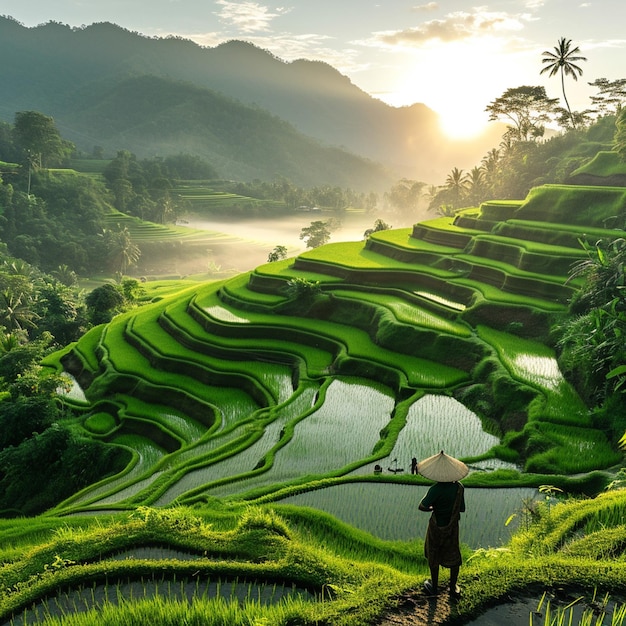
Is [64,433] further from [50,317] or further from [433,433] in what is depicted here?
[50,317]

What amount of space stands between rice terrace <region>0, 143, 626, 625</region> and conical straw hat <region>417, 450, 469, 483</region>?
42.4 inches

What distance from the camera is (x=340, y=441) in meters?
10.5

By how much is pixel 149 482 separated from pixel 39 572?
4988mm

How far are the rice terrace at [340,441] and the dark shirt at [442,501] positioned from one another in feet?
2.43

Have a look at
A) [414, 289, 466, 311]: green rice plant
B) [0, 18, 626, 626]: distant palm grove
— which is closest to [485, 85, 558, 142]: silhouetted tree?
[0, 18, 626, 626]: distant palm grove

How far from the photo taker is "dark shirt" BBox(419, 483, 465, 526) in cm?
414

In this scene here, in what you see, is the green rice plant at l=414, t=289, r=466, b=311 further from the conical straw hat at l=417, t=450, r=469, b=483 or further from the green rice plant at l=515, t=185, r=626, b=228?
the conical straw hat at l=417, t=450, r=469, b=483

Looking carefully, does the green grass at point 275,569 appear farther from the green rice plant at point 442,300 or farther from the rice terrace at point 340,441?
the green rice plant at point 442,300

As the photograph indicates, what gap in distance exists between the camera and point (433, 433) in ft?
33.8

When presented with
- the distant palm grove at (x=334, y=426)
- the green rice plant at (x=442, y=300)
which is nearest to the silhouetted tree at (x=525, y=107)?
the distant palm grove at (x=334, y=426)

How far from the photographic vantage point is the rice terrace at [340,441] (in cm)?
470

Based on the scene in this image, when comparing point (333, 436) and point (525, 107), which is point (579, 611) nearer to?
point (333, 436)

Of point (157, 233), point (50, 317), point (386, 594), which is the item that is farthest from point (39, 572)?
point (157, 233)

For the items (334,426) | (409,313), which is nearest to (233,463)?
(334,426)
